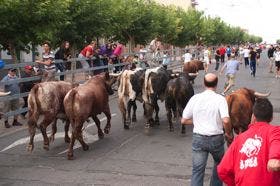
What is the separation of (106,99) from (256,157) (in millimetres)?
7359

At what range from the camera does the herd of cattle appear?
945 cm

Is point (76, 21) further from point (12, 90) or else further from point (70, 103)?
point (70, 103)

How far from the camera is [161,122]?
44.5 ft

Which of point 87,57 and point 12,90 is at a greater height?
point 87,57

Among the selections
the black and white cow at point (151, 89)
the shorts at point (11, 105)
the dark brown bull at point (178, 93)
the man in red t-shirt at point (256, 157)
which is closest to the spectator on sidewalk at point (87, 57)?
the shorts at point (11, 105)

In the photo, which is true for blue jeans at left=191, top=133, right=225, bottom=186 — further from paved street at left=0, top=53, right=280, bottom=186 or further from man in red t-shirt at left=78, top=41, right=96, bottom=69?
man in red t-shirt at left=78, top=41, right=96, bottom=69

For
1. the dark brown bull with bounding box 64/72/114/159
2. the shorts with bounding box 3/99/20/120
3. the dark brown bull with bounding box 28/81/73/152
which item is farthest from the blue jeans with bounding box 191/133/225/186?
the shorts with bounding box 3/99/20/120

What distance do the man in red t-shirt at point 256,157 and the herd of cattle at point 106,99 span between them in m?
4.90

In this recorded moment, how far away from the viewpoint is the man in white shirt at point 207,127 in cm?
619

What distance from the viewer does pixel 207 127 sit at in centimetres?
622

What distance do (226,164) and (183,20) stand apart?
4531 cm

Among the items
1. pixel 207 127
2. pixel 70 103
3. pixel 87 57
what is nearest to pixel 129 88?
pixel 70 103

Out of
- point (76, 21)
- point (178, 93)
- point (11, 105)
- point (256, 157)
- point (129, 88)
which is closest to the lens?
point (256, 157)

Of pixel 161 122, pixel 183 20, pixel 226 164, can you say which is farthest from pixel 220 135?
pixel 183 20
